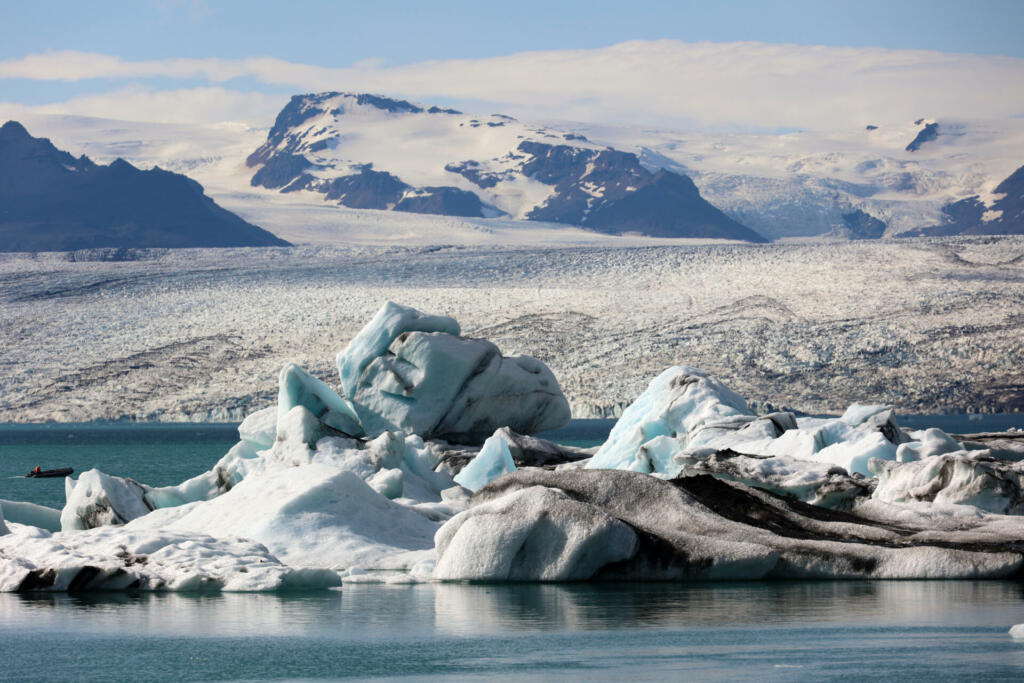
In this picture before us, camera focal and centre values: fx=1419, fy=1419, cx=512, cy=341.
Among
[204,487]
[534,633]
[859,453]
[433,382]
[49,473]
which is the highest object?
[433,382]

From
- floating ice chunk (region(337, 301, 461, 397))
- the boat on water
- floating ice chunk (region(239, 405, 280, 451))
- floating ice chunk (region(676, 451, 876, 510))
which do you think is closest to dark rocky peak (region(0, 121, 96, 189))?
the boat on water

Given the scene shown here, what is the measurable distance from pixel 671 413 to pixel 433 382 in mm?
5165

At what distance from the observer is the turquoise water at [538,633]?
6.55m

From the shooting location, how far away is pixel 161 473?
97.8ft

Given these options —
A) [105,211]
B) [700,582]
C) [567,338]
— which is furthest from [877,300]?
[105,211]

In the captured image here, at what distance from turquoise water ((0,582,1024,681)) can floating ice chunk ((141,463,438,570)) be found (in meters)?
1.54

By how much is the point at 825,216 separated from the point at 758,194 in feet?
30.9

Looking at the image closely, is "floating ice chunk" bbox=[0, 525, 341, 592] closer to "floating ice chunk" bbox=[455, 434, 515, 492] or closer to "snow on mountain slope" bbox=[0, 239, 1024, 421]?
"floating ice chunk" bbox=[455, 434, 515, 492]

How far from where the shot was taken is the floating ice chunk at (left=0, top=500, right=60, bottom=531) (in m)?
14.9

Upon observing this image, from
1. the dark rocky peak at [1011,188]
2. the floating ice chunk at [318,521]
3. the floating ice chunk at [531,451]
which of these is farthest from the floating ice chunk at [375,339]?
the dark rocky peak at [1011,188]

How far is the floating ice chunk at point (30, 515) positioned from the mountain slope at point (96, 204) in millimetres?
138313

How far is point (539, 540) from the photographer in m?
10.1

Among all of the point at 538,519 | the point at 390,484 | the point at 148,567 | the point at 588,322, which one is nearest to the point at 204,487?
the point at 390,484

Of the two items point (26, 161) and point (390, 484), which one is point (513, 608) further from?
point (26, 161)
